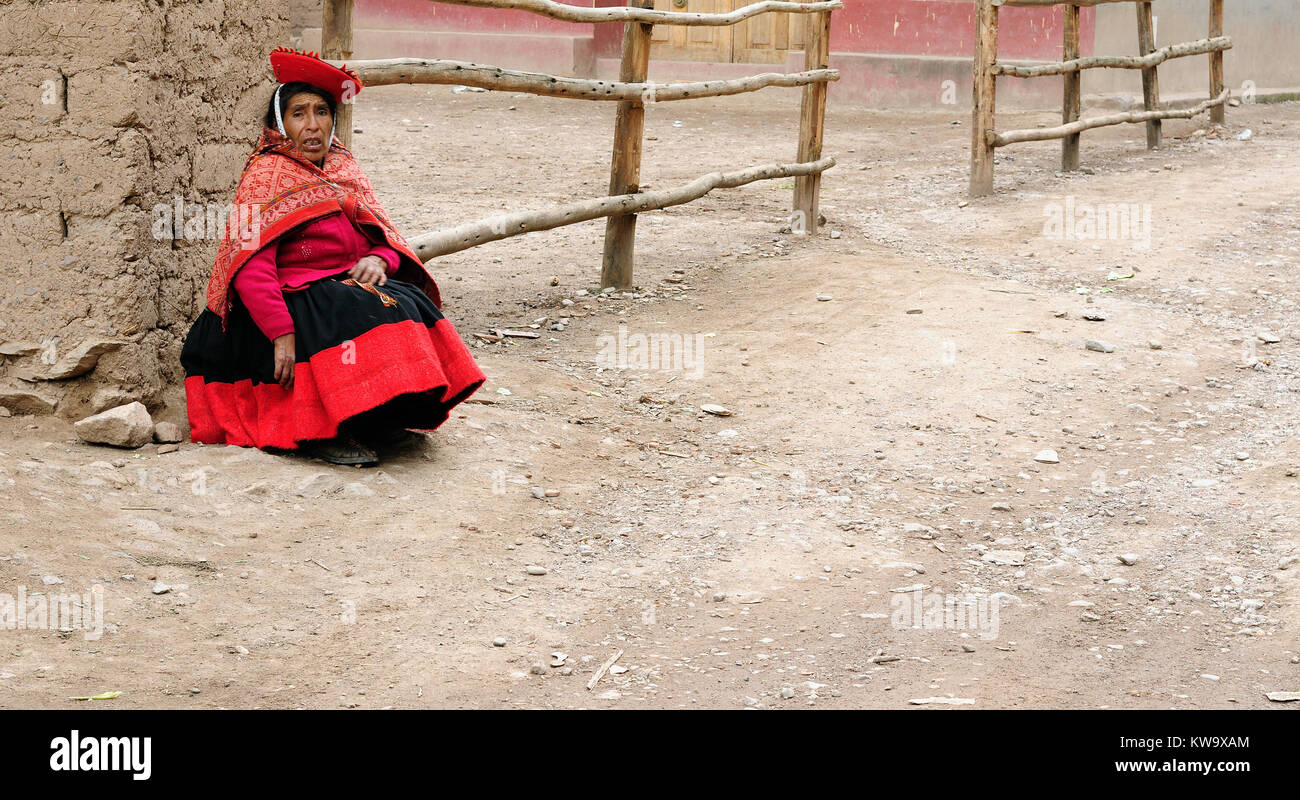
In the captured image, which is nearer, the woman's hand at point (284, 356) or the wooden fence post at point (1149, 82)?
the woman's hand at point (284, 356)

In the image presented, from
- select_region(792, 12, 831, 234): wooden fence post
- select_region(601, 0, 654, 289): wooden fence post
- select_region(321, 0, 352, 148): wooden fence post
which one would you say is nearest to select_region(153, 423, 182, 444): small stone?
select_region(321, 0, 352, 148): wooden fence post

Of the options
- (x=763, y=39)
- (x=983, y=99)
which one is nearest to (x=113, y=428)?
(x=983, y=99)

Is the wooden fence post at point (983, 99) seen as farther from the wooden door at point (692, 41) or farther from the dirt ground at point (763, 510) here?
the wooden door at point (692, 41)

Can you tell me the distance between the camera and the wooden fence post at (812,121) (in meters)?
7.11

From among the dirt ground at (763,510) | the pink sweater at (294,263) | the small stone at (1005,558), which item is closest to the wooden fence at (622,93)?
the dirt ground at (763,510)

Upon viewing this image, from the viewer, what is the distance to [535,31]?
1139 cm

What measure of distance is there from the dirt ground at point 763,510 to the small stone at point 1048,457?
0.03 meters

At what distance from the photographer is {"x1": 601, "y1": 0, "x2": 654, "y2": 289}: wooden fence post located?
5.89m

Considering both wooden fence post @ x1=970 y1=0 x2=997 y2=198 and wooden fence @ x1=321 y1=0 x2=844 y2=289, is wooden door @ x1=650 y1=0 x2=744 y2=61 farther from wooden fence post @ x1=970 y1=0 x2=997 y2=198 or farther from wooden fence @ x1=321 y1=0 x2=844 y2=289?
wooden fence @ x1=321 y1=0 x2=844 y2=289

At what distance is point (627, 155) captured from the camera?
19.5 ft

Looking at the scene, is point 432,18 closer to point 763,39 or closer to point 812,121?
point 763,39

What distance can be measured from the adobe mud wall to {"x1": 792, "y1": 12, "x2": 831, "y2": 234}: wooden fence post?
157 inches

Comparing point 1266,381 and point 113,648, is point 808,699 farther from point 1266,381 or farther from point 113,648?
point 1266,381

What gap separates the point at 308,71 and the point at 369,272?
59cm
